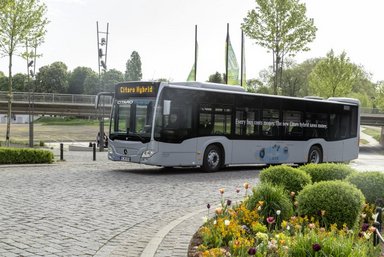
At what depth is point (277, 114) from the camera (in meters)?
21.6

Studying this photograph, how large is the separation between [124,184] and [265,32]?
97.4 ft

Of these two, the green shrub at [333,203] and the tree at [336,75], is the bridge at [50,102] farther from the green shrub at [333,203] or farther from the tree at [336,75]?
the green shrub at [333,203]

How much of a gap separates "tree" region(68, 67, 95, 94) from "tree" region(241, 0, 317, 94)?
91114 mm

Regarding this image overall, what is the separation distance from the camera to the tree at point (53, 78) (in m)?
123

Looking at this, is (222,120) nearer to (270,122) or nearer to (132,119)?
(270,122)

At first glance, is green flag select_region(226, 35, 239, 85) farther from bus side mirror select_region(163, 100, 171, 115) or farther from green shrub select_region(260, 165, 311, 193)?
green shrub select_region(260, 165, 311, 193)

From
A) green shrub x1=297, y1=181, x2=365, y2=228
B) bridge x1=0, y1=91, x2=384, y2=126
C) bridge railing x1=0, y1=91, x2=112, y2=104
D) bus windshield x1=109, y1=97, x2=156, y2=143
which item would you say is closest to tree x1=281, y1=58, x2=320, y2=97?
bridge x1=0, y1=91, x2=384, y2=126

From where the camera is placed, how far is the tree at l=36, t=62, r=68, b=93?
12319 cm

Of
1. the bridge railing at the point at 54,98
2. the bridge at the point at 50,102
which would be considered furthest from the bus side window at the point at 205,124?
the bridge railing at the point at 54,98

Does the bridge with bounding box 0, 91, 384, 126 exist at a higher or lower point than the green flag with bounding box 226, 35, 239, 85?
lower

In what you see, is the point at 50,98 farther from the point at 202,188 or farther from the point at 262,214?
the point at 262,214

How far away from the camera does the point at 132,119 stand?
1802 cm

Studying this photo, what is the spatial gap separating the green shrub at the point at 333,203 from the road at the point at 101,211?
191 centimetres

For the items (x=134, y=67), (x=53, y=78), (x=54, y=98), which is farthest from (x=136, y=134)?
(x=134, y=67)
